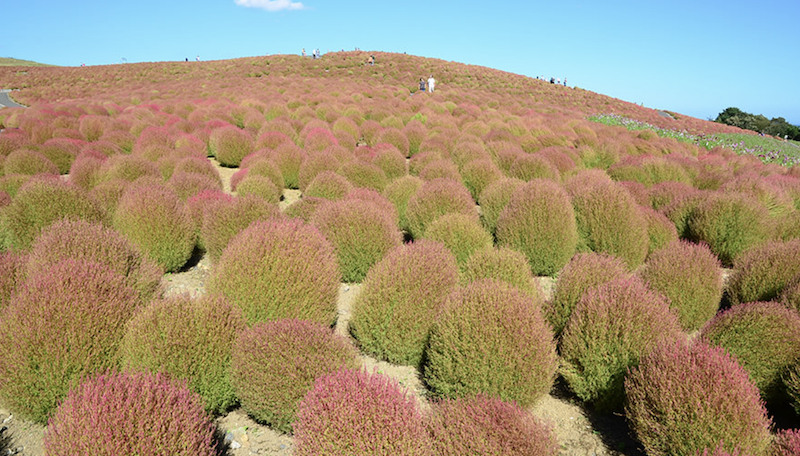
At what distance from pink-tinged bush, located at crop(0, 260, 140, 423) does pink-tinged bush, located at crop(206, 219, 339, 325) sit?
0.80m

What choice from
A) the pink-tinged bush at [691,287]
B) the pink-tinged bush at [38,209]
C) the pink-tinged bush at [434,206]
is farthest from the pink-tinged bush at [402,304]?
the pink-tinged bush at [38,209]

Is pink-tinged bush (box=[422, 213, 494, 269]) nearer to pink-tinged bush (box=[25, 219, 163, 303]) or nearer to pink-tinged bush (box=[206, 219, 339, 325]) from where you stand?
pink-tinged bush (box=[206, 219, 339, 325])

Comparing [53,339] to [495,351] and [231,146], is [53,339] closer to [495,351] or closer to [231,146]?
[495,351]

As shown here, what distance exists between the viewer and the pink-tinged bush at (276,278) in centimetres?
333

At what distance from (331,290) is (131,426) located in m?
1.83

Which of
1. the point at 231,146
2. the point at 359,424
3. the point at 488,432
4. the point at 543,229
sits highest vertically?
the point at 231,146

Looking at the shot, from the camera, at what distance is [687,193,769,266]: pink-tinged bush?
18.0 ft

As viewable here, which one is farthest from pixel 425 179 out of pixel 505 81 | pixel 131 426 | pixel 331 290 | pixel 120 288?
pixel 505 81

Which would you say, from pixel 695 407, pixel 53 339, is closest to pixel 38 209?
pixel 53 339

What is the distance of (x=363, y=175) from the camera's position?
741cm

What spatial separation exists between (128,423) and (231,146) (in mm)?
8432

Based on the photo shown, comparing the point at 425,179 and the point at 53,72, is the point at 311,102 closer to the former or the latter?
the point at 425,179

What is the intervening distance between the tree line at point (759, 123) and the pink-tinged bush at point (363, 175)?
35.3m

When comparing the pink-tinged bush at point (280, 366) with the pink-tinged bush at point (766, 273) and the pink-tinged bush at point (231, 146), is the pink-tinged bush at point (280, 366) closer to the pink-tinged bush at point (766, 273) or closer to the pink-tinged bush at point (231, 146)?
the pink-tinged bush at point (766, 273)
